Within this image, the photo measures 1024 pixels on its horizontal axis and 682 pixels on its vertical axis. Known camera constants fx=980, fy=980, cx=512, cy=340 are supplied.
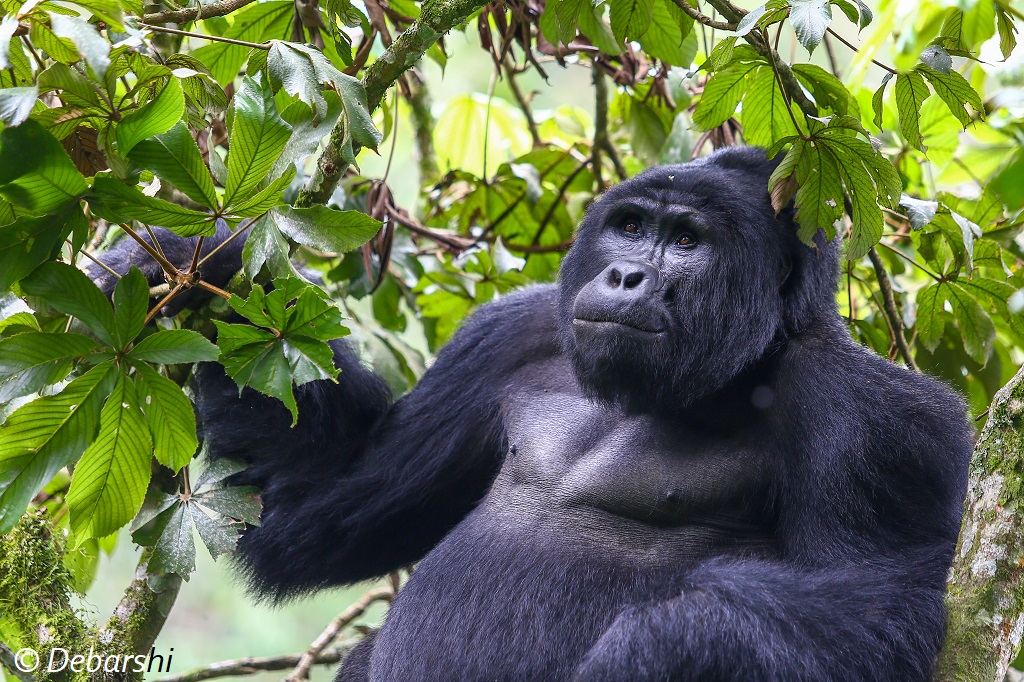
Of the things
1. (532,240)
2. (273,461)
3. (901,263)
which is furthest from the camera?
(532,240)

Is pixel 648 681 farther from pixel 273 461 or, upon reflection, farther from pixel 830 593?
pixel 273 461

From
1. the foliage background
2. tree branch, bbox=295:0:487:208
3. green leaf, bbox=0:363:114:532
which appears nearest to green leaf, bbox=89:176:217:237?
the foliage background

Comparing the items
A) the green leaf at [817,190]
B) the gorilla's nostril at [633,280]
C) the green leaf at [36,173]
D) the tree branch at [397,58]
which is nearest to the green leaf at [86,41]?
the green leaf at [36,173]

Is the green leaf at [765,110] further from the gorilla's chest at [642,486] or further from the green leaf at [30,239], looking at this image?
the green leaf at [30,239]

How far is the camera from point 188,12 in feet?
9.32

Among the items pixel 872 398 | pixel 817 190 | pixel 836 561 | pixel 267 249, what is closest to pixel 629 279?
pixel 817 190

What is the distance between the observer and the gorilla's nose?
128 inches

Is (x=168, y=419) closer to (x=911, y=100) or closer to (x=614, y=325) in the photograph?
(x=614, y=325)

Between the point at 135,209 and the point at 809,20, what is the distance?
5.82 ft

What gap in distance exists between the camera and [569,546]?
11.1ft

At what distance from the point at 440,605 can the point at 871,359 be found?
1.71 metres

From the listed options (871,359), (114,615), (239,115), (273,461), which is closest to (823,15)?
(871,359)

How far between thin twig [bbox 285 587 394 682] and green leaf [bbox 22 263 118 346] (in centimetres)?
227

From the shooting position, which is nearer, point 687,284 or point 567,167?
point 687,284
